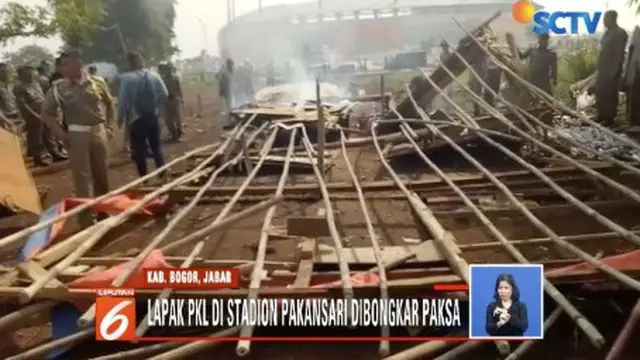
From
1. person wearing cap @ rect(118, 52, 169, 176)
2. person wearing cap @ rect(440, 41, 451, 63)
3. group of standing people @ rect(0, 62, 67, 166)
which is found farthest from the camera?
person wearing cap @ rect(440, 41, 451, 63)

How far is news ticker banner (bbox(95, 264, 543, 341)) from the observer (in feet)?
6.59

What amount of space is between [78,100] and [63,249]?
1665 mm

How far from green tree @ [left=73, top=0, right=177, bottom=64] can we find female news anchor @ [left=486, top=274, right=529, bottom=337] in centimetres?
2523

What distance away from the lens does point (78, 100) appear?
456cm

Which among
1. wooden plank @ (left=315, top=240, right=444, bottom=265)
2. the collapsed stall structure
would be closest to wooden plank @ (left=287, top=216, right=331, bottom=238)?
the collapsed stall structure

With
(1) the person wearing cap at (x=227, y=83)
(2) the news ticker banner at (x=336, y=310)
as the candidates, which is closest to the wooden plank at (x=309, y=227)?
(2) the news ticker banner at (x=336, y=310)

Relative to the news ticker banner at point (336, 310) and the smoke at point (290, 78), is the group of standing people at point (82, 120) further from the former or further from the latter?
the smoke at point (290, 78)

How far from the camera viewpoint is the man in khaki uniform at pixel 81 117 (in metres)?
4.57

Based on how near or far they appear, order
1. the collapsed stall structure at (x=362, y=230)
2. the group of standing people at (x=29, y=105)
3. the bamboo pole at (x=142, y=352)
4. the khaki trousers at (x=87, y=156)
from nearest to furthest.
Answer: the bamboo pole at (x=142, y=352)
the collapsed stall structure at (x=362, y=230)
the khaki trousers at (x=87, y=156)
the group of standing people at (x=29, y=105)

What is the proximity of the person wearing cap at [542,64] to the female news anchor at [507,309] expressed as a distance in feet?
20.7

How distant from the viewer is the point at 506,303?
6.57 ft

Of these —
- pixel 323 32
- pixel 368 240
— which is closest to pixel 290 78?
pixel 323 32

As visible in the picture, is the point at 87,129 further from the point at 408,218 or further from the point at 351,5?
the point at 351,5

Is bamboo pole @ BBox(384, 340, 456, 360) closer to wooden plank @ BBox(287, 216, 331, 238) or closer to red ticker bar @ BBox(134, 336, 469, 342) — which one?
red ticker bar @ BBox(134, 336, 469, 342)
